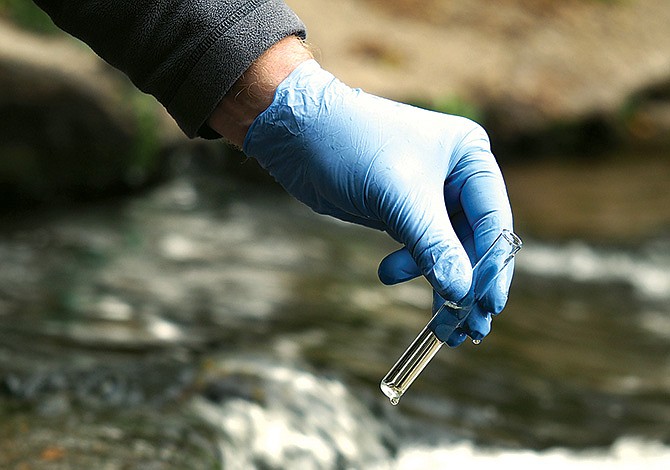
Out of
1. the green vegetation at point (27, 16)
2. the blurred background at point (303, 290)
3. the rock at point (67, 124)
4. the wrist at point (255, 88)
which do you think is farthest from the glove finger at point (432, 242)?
the green vegetation at point (27, 16)

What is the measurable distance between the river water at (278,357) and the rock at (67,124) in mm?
201

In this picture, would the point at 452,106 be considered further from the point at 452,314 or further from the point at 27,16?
the point at 452,314

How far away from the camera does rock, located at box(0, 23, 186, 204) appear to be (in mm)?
4891

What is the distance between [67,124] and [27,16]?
3.29ft

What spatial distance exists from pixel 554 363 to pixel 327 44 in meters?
4.86

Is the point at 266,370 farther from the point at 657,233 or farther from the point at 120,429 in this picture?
the point at 657,233

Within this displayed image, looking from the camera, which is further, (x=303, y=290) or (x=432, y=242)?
(x=303, y=290)

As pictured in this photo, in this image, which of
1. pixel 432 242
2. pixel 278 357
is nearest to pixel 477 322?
pixel 432 242

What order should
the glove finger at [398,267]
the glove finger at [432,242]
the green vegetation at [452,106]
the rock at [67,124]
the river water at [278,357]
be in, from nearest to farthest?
1. the glove finger at [432,242]
2. the glove finger at [398,267]
3. the river water at [278,357]
4. the rock at [67,124]
5. the green vegetation at [452,106]

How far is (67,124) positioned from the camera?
5.13m

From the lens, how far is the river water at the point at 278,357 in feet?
8.40

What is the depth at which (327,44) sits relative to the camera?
803 cm

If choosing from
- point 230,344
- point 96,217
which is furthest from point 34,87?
point 230,344

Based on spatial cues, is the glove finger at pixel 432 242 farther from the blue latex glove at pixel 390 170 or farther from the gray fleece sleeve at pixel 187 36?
the gray fleece sleeve at pixel 187 36
